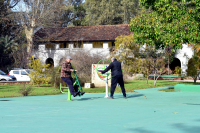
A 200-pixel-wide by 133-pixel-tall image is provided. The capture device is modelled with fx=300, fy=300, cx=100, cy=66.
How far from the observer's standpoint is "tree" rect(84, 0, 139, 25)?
195 feet

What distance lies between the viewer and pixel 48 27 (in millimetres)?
53938

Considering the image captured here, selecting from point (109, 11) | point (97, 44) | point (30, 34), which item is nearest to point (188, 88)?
point (97, 44)

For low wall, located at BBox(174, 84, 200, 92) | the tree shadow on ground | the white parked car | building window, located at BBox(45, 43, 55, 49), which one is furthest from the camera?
building window, located at BBox(45, 43, 55, 49)

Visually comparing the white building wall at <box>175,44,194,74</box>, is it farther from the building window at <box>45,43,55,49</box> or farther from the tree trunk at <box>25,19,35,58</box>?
the tree trunk at <box>25,19,35,58</box>

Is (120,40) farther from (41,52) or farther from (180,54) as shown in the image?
(41,52)

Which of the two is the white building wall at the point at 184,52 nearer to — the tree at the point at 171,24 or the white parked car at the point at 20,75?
the white parked car at the point at 20,75

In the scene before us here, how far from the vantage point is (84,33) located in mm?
51594

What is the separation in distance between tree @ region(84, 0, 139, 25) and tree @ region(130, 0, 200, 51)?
40.3 m

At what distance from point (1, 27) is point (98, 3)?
66.3 ft

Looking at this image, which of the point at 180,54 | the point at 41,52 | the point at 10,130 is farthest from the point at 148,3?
the point at 41,52

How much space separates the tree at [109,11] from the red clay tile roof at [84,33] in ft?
24.3

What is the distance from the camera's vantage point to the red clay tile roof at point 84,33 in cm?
4960

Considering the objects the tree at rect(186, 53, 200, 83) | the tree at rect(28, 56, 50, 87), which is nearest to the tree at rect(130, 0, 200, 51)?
the tree at rect(186, 53, 200, 83)

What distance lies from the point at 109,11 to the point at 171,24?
141 feet
